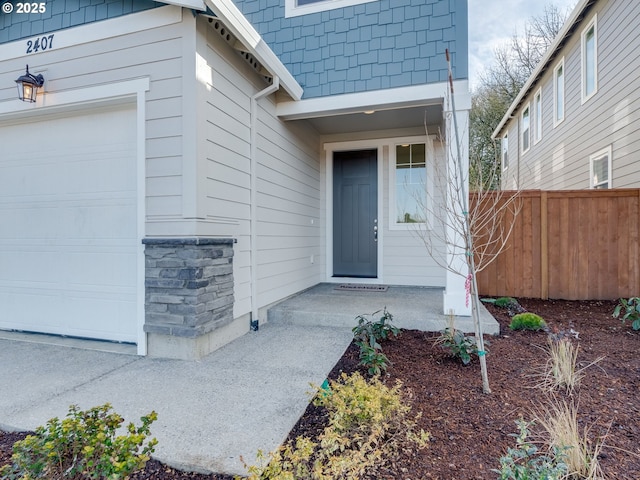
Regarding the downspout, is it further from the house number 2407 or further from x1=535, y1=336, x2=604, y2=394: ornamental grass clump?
x1=535, y1=336, x2=604, y2=394: ornamental grass clump

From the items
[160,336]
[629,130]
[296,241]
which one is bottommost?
Answer: [160,336]

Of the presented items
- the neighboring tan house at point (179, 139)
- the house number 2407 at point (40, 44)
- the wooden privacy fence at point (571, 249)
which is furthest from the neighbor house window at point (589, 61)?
the house number 2407 at point (40, 44)

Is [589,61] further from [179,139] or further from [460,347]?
[179,139]

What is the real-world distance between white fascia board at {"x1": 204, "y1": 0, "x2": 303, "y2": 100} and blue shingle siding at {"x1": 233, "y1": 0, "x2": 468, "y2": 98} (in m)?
0.35

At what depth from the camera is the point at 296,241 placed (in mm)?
5098

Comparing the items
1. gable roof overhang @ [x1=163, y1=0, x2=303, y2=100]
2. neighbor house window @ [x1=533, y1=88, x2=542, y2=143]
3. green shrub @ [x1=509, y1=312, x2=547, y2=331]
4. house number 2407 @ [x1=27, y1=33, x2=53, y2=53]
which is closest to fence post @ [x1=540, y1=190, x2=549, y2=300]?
green shrub @ [x1=509, y1=312, x2=547, y2=331]

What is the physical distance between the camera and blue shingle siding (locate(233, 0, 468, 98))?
3.98m

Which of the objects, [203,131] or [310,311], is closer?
[203,131]

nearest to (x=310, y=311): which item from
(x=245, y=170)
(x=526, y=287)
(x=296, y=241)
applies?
(x=296, y=241)

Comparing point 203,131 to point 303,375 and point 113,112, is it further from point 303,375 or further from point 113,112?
point 303,375

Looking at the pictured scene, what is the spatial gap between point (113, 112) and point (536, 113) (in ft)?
34.1

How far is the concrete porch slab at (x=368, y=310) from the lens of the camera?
3654mm

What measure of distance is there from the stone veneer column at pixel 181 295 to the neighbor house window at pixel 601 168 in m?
6.77

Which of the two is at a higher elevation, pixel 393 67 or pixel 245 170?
pixel 393 67
